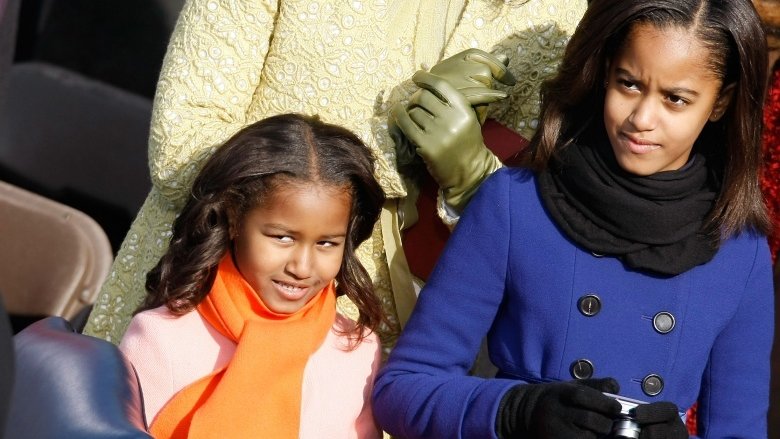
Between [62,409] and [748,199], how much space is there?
1241mm

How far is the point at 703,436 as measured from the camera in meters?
2.42

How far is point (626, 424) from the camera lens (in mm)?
2000

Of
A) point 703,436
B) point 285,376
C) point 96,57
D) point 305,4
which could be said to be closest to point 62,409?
point 285,376

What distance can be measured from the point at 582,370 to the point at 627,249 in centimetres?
22

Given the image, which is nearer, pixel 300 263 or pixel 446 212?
pixel 300 263

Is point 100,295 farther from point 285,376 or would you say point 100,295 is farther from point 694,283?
point 694,283

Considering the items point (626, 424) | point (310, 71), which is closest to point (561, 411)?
point (626, 424)

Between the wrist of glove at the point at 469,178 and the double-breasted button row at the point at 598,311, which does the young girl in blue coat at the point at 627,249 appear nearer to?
the double-breasted button row at the point at 598,311

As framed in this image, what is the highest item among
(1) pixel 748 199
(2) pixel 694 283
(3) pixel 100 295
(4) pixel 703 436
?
(1) pixel 748 199

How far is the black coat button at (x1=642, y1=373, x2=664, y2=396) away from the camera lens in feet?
1.02

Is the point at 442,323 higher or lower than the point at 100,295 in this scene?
higher

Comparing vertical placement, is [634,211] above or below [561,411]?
above

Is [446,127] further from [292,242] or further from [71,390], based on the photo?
[71,390]

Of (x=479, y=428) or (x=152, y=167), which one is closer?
(x=479, y=428)
